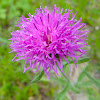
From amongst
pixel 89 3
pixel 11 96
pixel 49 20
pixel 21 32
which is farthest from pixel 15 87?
pixel 89 3

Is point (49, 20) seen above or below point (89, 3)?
below

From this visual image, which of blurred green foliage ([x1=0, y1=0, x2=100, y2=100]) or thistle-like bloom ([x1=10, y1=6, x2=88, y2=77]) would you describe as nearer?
thistle-like bloom ([x1=10, y1=6, x2=88, y2=77])

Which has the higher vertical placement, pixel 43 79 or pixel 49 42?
pixel 49 42

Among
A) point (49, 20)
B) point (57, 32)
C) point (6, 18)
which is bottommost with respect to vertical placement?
point (57, 32)

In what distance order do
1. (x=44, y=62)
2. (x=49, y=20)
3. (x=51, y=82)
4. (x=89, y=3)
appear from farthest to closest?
(x=89, y=3)
(x=51, y=82)
(x=49, y=20)
(x=44, y=62)

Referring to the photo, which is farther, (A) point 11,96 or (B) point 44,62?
(A) point 11,96

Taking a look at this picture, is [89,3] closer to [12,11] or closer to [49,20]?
[12,11]

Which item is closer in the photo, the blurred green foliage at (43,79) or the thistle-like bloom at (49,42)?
the thistle-like bloom at (49,42)

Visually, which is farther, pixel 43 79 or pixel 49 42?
pixel 43 79
